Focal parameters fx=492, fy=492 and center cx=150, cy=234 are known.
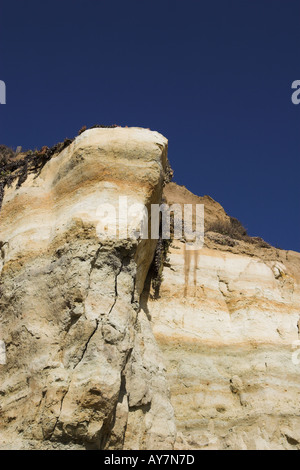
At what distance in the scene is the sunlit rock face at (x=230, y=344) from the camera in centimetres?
1184

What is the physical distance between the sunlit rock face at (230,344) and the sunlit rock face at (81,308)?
1144 millimetres

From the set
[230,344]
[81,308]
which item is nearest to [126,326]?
[81,308]

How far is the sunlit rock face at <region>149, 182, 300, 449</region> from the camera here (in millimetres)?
11836

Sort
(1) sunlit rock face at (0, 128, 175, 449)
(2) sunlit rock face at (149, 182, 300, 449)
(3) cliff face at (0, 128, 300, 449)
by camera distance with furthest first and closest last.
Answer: (2) sunlit rock face at (149, 182, 300, 449) → (3) cliff face at (0, 128, 300, 449) → (1) sunlit rock face at (0, 128, 175, 449)

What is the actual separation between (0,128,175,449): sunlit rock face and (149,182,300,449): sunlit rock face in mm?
1144

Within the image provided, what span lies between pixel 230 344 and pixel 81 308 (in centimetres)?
566

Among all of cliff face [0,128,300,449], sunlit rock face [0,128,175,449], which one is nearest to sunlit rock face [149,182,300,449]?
cliff face [0,128,300,449]

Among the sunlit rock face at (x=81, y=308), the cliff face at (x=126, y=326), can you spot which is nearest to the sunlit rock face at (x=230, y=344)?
the cliff face at (x=126, y=326)

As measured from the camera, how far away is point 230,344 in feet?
45.0

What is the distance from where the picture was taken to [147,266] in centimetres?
1350

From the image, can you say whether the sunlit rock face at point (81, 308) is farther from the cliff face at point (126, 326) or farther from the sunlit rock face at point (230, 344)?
the sunlit rock face at point (230, 344)

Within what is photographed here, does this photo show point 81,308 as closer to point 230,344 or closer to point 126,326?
point 126,326

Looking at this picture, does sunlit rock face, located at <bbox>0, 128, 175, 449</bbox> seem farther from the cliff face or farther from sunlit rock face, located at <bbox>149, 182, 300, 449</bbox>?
sunlit rock face, located at <bbox>149, 182, 300, 449</bbox>
